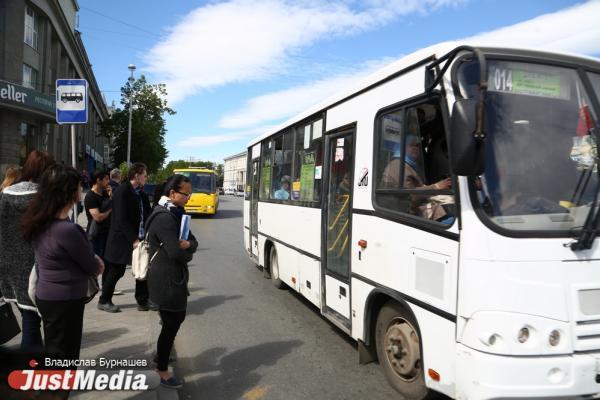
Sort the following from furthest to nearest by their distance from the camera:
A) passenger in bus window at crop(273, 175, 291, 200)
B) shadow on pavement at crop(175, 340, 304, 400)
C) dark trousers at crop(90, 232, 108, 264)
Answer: passenger in bus window at crop(273, 175, 291, 200) → dark trousers at crop(90, 232, 108, 264) → shadow on pavement at crop(175, 340, 304, 400)

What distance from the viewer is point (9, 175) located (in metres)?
4.11

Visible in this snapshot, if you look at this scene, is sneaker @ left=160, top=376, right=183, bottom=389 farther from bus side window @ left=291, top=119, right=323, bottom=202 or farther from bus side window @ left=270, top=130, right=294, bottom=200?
bus side window @ left=270, top=130, right=294, bottom=200

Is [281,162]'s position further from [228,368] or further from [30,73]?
[30,73]

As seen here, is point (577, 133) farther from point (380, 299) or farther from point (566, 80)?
point (380, 299)

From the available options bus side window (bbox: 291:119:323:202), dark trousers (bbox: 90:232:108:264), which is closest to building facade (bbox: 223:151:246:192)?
dark trousers (bbox: 90:232:108:264)

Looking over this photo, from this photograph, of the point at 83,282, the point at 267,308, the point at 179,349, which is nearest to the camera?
the point at 83,282

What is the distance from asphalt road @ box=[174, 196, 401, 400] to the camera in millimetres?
4215

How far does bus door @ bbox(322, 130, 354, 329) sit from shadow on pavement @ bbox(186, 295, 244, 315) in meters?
2.28

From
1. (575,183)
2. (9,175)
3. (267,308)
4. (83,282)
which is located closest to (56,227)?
(83,282)

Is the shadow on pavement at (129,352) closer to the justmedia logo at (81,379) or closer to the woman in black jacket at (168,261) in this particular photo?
the justmedia logo at (81,379)

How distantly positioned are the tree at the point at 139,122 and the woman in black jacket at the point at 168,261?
127 ft

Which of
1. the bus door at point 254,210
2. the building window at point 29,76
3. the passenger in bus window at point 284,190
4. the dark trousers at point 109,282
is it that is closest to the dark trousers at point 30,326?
the dark trousers at point 109,282

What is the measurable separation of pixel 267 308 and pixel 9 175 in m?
4.09

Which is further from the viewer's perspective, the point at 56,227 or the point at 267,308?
the point at 267,308
